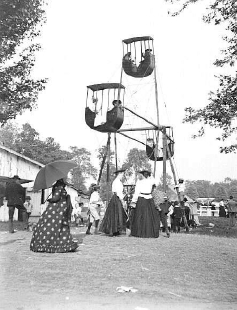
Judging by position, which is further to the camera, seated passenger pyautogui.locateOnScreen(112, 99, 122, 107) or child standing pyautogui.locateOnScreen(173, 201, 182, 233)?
child standing pyautogui.locateOnScreen(173, 201, 182, 233)

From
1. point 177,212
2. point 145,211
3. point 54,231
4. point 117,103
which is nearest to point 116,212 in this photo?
point 145,211

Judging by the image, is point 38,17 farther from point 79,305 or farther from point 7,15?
point 79,305

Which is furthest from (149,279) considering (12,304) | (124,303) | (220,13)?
(220,13)

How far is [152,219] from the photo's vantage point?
12.5m

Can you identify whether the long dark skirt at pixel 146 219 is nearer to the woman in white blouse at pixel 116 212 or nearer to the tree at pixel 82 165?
the woman in white blouse at pixel 116 212

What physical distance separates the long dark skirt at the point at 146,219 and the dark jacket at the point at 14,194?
12.1ft

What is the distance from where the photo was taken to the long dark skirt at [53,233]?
8.78 meters

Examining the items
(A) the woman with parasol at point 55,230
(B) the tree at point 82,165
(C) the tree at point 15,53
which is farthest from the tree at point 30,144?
(A) the woman with parasol at point 55,230

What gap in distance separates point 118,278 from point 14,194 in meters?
7.71

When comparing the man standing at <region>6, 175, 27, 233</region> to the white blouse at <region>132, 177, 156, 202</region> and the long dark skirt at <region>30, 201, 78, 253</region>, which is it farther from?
the long dark skirt at <region>30, 201, 78, 253</region>

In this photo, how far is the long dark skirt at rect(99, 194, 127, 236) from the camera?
1255 centimetres

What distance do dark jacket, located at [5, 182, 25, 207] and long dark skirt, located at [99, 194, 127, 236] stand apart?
9.29ft

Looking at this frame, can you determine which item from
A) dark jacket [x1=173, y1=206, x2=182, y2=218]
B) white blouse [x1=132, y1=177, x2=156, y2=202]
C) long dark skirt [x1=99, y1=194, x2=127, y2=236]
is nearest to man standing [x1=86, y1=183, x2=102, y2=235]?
long dark skirt [x1=99, y1=194, x2=127, y2=236]

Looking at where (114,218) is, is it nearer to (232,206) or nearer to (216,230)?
(216,230)
